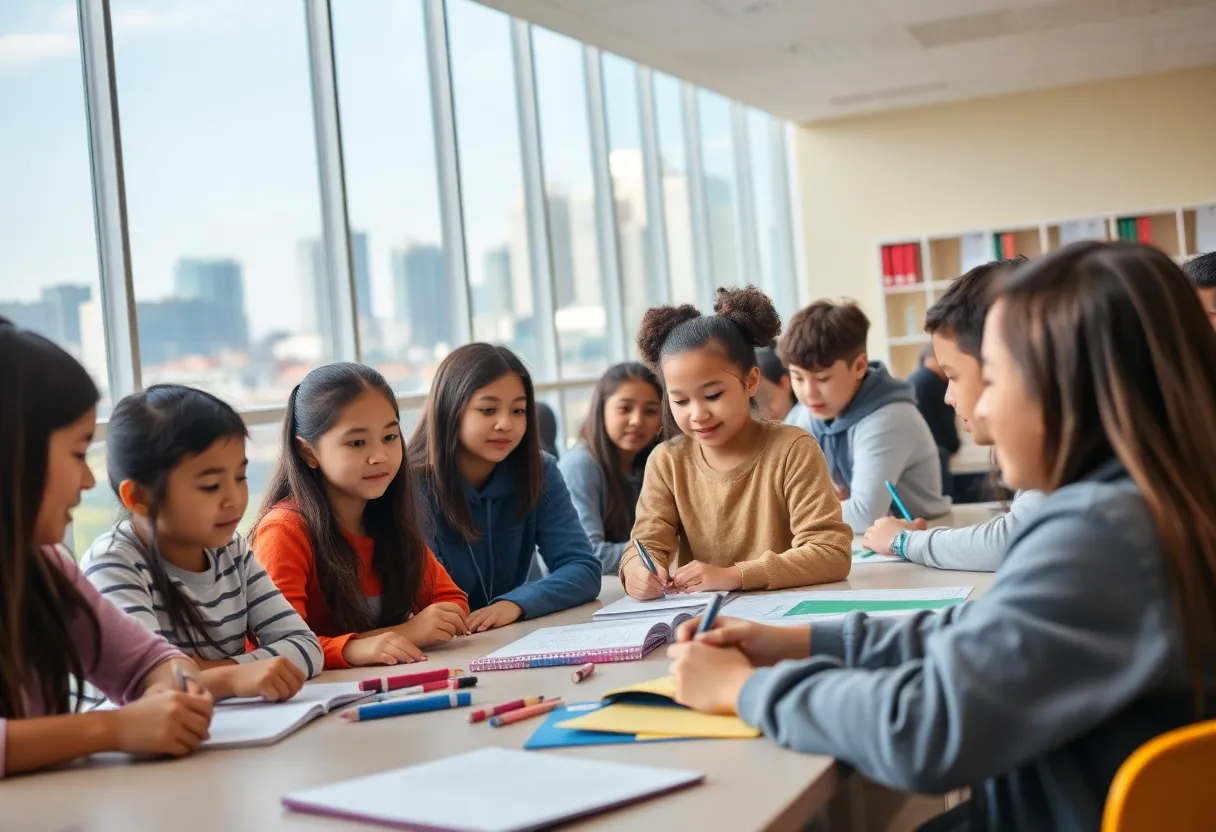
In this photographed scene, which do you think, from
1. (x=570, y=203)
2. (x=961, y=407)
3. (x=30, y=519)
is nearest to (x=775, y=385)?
(x=570, y=203)

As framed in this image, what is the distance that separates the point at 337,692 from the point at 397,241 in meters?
3.75

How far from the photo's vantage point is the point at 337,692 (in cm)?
167

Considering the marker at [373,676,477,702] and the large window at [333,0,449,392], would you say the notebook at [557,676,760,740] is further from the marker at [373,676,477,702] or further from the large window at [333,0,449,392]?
the large window at [333,0,449,392]

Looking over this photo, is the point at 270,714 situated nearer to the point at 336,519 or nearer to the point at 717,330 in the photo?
the point at 336,519

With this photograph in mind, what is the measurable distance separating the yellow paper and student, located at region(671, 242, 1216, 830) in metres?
0.07

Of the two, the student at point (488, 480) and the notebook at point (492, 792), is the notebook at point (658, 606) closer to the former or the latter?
the student at point (488, 480)

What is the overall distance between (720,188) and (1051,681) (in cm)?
818

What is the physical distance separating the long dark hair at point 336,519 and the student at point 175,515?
327 millimetres

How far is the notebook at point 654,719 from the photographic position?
1.28 metres

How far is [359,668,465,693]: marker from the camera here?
1.66m

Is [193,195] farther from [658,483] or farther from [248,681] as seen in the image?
[248,681]

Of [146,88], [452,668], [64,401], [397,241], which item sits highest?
[146,88]

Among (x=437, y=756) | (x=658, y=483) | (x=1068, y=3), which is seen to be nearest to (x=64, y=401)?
(x=437, y=756)

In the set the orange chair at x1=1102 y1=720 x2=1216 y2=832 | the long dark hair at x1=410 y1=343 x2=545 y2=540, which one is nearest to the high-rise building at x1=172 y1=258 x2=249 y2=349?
the long dark hair at x1=410 y1=343 x2=545 y2=540
